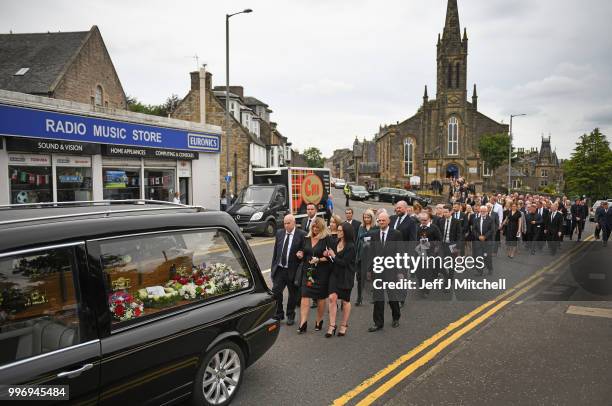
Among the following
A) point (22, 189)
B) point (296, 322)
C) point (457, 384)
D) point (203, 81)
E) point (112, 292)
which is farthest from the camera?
point (203, 81)

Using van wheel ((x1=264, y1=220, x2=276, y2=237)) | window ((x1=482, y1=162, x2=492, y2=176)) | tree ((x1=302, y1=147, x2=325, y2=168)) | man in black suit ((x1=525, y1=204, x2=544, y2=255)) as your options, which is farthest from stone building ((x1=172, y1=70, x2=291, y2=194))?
tree ((x1=302, y1=147, x2=325, y2=168))

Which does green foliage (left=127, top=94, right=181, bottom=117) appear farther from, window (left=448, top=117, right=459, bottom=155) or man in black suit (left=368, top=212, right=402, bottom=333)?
man in black suit (left=368, top=212, right=402, bottom=333)

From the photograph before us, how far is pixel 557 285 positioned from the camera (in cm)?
985

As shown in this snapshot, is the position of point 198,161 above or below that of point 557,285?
above

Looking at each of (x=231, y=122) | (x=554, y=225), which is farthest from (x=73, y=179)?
(x=231, y=122)

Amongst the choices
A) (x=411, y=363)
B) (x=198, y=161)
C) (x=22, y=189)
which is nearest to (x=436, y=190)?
(x=198, y=161)

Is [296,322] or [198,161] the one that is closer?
[296,322]

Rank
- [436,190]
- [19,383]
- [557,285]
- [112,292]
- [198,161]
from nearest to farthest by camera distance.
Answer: [19,383]
[112,292]
[557,285]
[198,161]
[436,190]

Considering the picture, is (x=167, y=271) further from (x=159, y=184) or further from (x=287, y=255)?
(x=159, y=184)

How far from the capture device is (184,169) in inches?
907

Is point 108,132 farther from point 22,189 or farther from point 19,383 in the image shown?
point 19,383

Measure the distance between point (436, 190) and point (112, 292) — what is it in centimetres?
5562

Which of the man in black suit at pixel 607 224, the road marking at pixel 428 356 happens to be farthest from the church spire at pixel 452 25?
the road marking at pixel 428 356

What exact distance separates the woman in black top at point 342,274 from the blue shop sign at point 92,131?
43.2 ft
